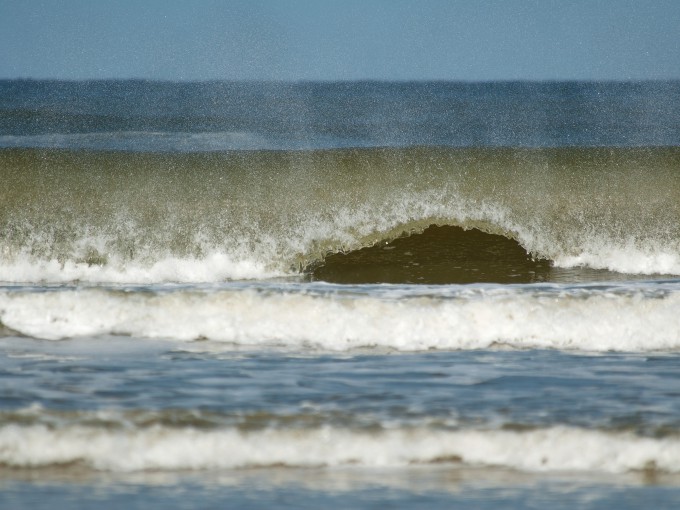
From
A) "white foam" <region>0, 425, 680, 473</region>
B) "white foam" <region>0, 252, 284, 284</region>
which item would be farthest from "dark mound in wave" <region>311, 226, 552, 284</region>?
"white foam" <region>0, 425, 680, 473</region>

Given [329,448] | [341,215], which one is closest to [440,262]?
[341,215]

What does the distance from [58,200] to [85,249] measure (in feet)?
4.85

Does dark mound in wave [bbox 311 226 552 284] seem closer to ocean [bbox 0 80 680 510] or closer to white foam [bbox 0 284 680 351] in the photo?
ocean [bbox 0 80 680 510]

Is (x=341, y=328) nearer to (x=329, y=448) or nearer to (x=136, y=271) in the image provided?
(x=329, y=448)

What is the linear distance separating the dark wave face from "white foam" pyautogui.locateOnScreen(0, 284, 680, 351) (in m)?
2.15

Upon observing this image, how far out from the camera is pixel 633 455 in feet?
13.4

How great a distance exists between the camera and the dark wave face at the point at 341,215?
979 cm

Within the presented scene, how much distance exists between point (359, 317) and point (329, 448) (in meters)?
2.50

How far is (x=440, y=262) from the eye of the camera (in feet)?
31.4

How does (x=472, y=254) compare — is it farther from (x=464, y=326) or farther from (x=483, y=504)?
(x=483, y=504)

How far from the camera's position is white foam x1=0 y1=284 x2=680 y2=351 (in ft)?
21.2

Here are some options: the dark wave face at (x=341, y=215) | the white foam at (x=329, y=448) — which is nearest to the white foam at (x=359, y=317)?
the white foam at (x=329, y=448)

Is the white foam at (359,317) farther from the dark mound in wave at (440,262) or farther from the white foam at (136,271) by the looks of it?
the white foam at (136,271)

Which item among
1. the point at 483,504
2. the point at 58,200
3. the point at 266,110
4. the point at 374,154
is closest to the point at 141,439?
the point at 483,504
